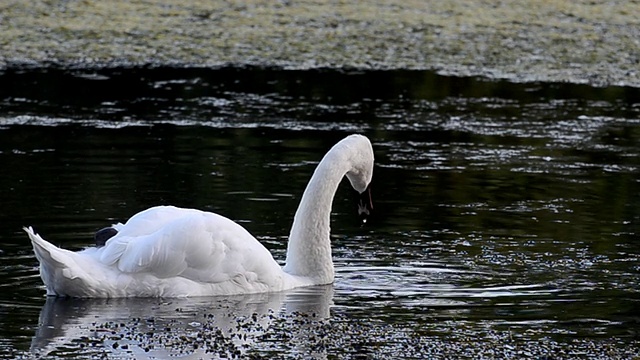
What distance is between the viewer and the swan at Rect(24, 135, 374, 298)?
8234 mm

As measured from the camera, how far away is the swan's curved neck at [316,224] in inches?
356

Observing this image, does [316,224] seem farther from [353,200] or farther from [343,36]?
[343,36]

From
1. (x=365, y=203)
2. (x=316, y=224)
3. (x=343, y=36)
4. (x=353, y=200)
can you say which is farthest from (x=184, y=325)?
(x=343, y=36)

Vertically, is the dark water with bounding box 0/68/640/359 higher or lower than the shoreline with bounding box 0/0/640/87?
A: lower

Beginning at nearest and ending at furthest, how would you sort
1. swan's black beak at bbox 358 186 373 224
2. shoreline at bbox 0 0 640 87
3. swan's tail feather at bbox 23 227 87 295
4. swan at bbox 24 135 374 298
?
swan's tail feather at bbox 23 227 87 295 → swan at bbox 24 135 374 298 → swan's black beak at bbox 358 186 373 224 → shoreline at bbox 0 0 640 87

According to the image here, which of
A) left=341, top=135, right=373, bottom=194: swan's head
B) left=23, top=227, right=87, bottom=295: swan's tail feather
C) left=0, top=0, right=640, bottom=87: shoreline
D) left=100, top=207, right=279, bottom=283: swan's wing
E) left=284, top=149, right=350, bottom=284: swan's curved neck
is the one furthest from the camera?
left=0, top=0, right=640, bottom=87: shoreline

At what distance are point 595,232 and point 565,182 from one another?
2186 mm

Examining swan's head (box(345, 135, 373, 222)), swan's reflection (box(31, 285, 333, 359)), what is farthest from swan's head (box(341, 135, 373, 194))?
swan's reflection (box(31, 285, 333, 359))

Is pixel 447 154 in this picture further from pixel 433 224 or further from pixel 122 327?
pixel 122 327

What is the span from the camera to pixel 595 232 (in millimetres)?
10555

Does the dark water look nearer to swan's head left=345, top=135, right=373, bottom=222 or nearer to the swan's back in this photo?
the swan's back

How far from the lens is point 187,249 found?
8.42 metres

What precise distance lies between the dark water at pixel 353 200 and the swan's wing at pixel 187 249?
7.7 inches

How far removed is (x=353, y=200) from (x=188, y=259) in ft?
11.9
